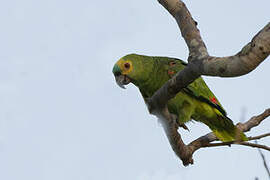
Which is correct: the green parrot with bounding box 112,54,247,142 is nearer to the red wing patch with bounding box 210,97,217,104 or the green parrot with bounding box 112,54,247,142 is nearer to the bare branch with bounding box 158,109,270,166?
the red wing patch with bounding box 210,97,217,104

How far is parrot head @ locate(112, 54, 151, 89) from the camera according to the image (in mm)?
5023

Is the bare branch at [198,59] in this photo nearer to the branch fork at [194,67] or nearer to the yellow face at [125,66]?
the branch fork at [194,67]

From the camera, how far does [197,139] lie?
421cm

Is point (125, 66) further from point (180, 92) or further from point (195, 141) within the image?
point (195, 141)

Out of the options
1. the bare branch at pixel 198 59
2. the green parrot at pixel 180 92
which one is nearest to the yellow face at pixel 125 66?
the green parrot at pixel 180 92

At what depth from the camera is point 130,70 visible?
503 centimetres

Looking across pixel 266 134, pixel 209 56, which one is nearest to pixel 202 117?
pixel 266 134

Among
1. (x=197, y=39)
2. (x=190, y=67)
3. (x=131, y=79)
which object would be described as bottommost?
(x=190, y=67)

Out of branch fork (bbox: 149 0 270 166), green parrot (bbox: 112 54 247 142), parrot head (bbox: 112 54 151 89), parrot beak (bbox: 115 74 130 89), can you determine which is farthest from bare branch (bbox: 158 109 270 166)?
parrot beak (bbox: 115 74 130 89)

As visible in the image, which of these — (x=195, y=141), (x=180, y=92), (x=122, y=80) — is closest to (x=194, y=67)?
(x=195, y=141)

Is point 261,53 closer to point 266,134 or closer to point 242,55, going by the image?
point 242,55

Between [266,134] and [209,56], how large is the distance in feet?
4.87

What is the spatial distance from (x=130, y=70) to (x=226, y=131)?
1391 millimetres

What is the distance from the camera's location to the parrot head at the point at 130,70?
16.5 ft
